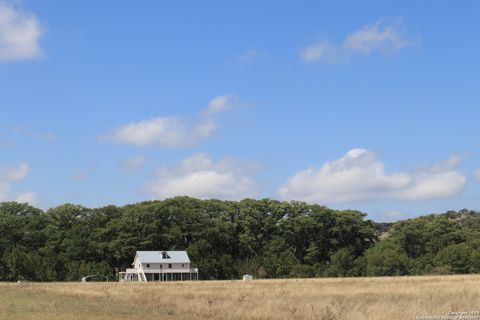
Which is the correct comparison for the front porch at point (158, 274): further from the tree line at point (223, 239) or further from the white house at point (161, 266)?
the tree line at point (223, 239)

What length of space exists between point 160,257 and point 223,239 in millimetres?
15777

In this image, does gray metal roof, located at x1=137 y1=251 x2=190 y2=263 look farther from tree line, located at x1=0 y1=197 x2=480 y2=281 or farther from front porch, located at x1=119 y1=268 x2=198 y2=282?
tree line, located at x1=0 y1=197 x2=480 y2=281

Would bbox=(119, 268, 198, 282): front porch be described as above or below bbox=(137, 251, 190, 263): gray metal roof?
below

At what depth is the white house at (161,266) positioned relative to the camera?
107375mm

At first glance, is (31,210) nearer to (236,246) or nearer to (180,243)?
(180,243)

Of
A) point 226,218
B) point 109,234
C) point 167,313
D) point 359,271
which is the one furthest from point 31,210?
point 167,313

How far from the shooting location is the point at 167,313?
27.2 metres

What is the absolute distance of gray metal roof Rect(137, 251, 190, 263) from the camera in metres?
108

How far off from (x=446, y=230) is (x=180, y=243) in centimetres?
4865

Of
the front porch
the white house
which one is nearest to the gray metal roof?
the white house

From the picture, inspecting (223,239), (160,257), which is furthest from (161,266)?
(223,239)

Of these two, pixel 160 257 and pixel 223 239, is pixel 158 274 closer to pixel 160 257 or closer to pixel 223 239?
pixel 160 257

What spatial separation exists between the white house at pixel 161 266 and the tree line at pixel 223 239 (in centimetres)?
250

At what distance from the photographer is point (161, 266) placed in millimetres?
107938
